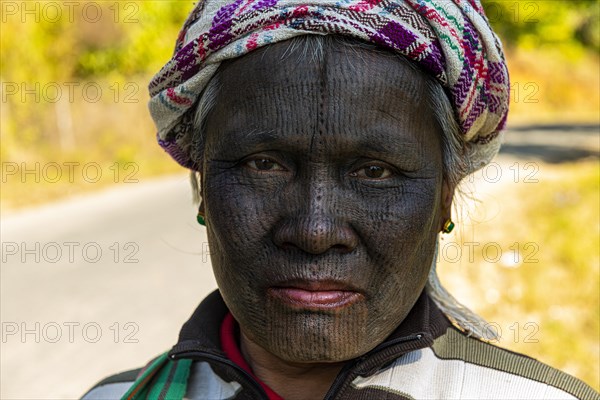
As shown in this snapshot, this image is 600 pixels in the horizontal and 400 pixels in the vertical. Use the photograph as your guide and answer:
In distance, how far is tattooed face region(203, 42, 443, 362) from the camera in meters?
1.43

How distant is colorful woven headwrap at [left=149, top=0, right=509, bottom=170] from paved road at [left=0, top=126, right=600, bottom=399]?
1.73 m

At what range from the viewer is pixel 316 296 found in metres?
1.43

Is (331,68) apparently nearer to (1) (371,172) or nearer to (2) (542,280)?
(1) (371,172)

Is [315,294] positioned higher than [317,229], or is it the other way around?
[317,229]

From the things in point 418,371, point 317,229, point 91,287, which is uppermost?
point 317,229

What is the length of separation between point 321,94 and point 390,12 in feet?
0.69

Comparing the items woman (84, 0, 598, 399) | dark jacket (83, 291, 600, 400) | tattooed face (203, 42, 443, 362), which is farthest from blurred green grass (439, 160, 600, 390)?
tattooed face (203, 42, 443, 362)

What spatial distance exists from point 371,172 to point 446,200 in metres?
0.28

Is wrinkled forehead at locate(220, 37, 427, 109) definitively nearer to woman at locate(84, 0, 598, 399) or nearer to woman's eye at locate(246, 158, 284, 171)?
woman at locate(84, 0, 598, 399)

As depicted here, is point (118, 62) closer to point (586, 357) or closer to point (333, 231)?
point (586, 357)

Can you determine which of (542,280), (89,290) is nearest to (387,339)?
(542,280)

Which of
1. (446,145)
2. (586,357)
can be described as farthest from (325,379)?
(586,357)

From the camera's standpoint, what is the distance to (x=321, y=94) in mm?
1438

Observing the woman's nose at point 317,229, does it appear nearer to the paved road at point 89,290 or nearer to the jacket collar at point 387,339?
the jacket collar at point 387,339
